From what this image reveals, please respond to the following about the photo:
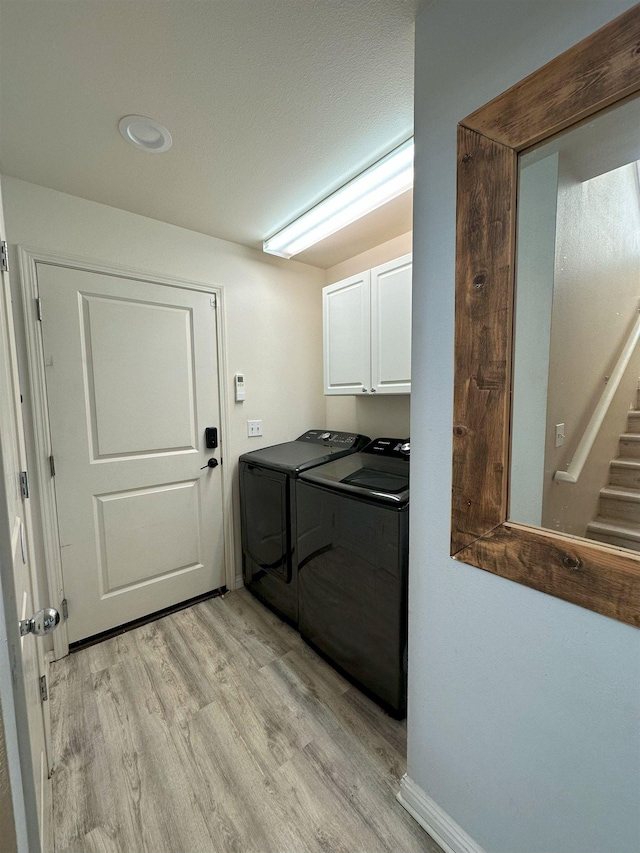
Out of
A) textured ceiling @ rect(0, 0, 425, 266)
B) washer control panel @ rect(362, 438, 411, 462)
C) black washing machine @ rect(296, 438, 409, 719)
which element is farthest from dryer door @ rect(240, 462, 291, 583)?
textured ceiling @ rect(0, 0, 425, 266)

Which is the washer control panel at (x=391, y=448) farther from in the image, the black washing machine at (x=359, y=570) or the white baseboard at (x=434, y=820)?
the white baseboard at (x=434, y=820)

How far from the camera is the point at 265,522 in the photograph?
208 centimetres

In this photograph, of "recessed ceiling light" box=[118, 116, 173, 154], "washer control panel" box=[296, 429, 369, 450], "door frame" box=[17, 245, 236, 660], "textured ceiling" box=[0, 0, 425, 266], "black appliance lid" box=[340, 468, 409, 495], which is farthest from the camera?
"washer control panel" box=[296, 429, 369, 450]

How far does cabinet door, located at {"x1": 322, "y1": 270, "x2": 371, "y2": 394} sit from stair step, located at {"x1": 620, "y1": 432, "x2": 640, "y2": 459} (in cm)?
137

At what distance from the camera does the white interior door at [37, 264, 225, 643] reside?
5.74ft

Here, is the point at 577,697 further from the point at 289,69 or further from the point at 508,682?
the point at 289,69

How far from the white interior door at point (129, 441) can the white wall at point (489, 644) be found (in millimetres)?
1595

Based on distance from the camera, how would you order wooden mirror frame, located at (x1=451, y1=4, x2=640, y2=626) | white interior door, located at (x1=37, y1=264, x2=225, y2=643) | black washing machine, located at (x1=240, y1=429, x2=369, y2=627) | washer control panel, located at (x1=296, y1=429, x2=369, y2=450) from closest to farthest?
wooden mirror frame, located at (x1=451, y1=4, x2=640, y2=626), white interior door, located at (x1=37, y1=264, x2=225, y2=643), black washing machine, located at (x1=240, y1=429, x2=369, y2=627), washer control panel, located at (x1=296, y1=429, x2=369, y2=450)

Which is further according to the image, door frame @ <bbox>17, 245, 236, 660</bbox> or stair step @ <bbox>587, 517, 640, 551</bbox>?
door frame @ <bbox>17, 245, 236, 660</bbox>

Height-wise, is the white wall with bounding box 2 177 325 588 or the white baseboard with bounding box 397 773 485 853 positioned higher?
the white wall with bounding box 2 177 325 588

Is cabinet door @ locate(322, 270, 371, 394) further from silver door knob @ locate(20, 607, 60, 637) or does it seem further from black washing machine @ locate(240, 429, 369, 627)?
silver door knob @ locate(20, 607, 60, 637)

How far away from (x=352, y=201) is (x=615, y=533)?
69.1 inches

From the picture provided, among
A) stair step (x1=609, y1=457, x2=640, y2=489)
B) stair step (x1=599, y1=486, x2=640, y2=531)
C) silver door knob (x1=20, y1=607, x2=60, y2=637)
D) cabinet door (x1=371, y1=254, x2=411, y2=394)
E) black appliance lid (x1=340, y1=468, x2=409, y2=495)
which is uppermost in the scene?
cabinet door (x1=371, y1=254, x2=411, y2=394)

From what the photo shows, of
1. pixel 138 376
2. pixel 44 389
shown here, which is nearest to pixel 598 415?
pixel 138 376
